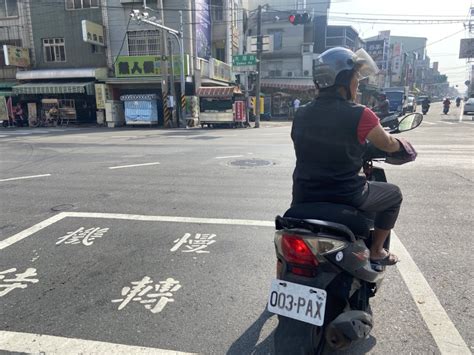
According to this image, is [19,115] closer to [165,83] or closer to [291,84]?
[165,83]

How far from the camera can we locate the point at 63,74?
2748cm

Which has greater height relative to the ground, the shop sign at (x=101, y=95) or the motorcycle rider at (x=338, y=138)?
A: the shop sign at (x=101, y=95)

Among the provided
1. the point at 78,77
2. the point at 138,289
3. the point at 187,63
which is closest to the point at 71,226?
the point at 138,289

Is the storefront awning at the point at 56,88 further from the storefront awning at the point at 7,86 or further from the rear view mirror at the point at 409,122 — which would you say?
the rear view mirror at the point at 409,122

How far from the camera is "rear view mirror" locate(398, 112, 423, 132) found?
3.09 meters

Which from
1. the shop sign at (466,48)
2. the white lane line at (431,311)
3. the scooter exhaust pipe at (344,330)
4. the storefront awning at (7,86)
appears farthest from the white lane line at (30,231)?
the shop sign at (466,48)

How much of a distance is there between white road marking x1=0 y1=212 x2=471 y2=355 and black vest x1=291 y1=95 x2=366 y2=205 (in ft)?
3.80

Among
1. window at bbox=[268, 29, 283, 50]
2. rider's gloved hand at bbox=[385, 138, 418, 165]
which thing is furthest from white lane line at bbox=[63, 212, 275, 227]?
window at bbox=[268, 29, 283, 50]

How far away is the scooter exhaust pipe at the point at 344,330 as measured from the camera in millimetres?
2088

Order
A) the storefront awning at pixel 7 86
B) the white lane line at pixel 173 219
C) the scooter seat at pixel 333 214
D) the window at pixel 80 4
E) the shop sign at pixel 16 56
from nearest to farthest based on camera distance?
1. the scooter seat at pixel 333 214
2. the white lane line at pixel 173 219
3. the shop sign at pixel 16 56
4. the window at pixel 80 4
5. the storefront awning at pixel 7 86

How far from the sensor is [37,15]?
28.3 m

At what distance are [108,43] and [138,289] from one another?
28198 mm

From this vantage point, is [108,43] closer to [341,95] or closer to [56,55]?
[56,55]

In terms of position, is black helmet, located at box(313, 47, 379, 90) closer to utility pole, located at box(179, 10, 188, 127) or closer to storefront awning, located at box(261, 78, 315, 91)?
utility pole, located at box(179, 10, 188, 127)
